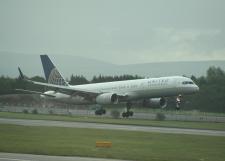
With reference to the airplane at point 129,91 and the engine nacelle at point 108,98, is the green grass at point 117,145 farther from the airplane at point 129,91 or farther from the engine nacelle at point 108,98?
the engine nacelle at point 108,98

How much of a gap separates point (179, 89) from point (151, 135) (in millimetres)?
31970

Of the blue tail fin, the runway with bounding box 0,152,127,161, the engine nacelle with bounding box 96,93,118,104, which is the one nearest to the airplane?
the engine nacelle with bounding box 96,93,118,104

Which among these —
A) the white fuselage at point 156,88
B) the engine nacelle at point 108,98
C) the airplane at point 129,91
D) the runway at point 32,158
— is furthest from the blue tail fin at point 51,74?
the runway at point 32,158

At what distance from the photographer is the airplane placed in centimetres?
7094

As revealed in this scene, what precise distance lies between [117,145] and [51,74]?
5771 cm

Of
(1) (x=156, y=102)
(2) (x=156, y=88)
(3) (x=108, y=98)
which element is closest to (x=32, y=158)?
(2) (x=156, y=88)

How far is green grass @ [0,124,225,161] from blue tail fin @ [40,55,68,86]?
44078mm

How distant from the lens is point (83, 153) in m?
27.5

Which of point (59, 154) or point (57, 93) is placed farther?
point (57, 93)

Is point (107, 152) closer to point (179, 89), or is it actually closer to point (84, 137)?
point (84, 137)

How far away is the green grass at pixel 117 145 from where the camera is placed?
2724 cm

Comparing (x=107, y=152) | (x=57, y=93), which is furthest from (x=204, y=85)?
(x=107, y=152)

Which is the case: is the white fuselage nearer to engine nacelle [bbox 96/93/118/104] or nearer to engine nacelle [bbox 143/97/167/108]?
engine nacelle [bbox 96/93/118/104]

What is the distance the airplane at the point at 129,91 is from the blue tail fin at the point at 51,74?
107 cm
